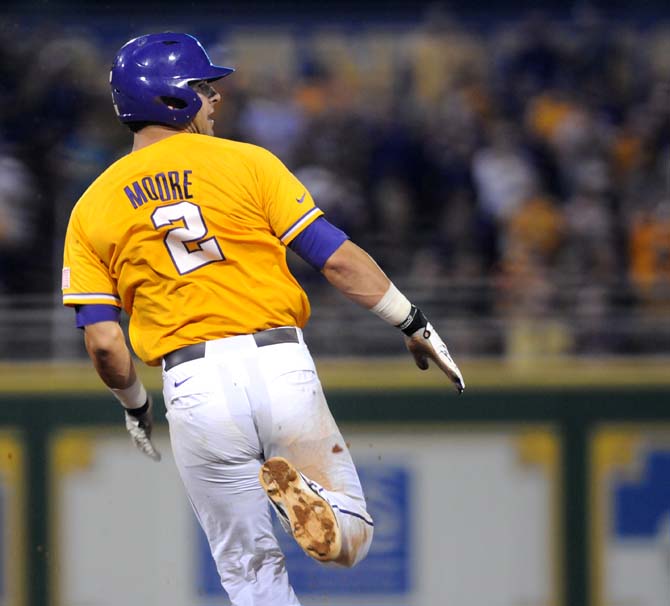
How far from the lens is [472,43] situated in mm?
10688

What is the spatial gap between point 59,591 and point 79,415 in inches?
41.9

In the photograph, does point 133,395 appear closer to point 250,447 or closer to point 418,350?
point 250,447

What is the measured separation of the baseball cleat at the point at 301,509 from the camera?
13.6 feet

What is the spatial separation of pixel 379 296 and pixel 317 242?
278 millimetres

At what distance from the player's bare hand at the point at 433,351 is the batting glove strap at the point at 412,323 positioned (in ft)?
0.03

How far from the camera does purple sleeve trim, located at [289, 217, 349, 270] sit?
4406 mm

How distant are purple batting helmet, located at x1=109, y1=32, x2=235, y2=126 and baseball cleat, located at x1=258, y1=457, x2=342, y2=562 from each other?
4.05 feet

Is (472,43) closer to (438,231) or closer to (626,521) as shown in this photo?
(438,231)

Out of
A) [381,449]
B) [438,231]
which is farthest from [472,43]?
[381,449]

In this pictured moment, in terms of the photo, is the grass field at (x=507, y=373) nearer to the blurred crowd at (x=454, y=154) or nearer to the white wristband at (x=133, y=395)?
the blurred crowd at (x=454, y=154)

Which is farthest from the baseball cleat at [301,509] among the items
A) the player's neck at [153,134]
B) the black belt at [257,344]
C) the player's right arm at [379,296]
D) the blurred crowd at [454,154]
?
the blurred crowd at [454,154]

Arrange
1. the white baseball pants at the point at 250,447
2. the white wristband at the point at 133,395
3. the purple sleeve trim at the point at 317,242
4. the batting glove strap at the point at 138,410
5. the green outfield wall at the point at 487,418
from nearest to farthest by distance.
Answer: the white baseball pants at the point at 250,447 → the purple sleeve trim at the point at 317,242 → the white wristband at the point at 133,395 → the batting glove strap at the point at 138,410 → the green outfield wall at the point at 487,418

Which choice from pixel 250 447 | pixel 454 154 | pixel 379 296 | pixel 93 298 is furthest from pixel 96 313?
pixel 454 154

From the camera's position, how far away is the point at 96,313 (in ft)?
14.8
